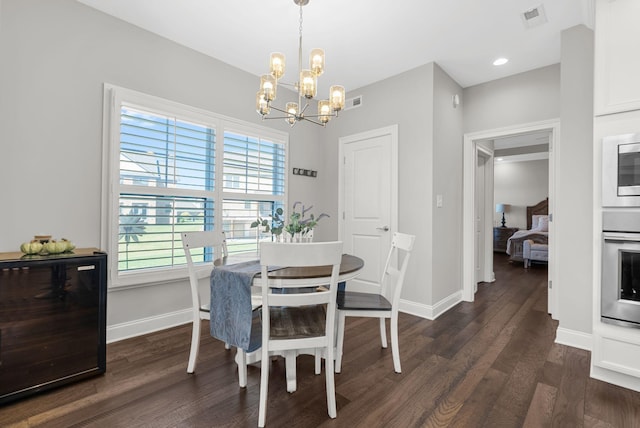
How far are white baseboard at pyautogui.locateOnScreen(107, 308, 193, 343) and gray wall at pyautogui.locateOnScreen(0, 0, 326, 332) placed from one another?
4cm

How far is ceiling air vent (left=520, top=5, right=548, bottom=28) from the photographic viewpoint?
2507mm

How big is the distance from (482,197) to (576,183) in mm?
2186

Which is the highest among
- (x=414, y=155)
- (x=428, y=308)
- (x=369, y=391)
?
(x=414, y=155)

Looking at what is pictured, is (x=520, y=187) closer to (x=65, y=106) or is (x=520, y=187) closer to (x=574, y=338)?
(x=574, y=338)

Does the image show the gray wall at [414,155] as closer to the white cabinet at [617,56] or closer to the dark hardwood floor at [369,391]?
the dark hardwood floor at [369,391]

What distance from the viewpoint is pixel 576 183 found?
2664mm

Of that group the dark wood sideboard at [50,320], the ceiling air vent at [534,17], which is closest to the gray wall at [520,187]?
the ceiling air vent at [534,17]

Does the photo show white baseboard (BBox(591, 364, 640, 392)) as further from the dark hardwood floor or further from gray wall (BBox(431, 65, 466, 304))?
gray wall (BBox(431, 65, 466, 304))

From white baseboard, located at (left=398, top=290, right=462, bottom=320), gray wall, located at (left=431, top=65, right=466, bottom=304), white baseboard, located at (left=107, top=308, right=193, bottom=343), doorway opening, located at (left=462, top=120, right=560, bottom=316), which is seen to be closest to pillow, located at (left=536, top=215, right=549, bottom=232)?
doorway opening, located at (left=462, top=120, right=560, bottom=316)

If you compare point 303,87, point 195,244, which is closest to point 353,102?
point 303,87

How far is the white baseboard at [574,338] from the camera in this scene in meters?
2.54

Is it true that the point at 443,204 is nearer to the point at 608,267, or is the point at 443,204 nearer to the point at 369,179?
Answer: the point at 369,179

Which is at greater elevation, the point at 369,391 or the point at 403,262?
the point at 403,262

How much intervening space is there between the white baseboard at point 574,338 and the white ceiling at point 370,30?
8.71ft
